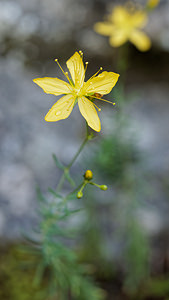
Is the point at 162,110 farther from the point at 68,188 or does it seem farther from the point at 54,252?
the point at 54,252

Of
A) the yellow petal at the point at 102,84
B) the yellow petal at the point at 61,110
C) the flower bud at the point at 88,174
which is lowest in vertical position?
the flower bud at the point at 88,174

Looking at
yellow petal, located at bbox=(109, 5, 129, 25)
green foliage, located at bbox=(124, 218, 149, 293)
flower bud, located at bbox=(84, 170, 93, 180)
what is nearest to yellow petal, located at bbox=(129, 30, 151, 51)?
yellow petal, located at bbox=(109, 5, 129, 25)

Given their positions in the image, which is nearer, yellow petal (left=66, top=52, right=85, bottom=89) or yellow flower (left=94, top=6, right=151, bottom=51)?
yellow petal (left=66, top=52, right=85, bottom=89)

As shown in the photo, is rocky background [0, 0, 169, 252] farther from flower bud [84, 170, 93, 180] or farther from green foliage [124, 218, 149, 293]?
flower bud [84, 170, 93, 180]

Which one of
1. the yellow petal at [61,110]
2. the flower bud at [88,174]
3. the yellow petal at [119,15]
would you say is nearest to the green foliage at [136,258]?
the flower bud at [88,174]

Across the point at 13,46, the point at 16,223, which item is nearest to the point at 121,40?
the point at 13,46

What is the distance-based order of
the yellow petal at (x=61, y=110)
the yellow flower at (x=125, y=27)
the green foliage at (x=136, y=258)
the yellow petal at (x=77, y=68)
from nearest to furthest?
the yellow petal at (x=61, y=110), the yellow petal at (x=77, y=68), the green foliage at (x=136, y=258), the yellow flower at (x=125, y=27)

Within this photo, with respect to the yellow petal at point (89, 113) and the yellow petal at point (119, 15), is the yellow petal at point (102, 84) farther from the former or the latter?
the yellow petal at point (119, 15)
